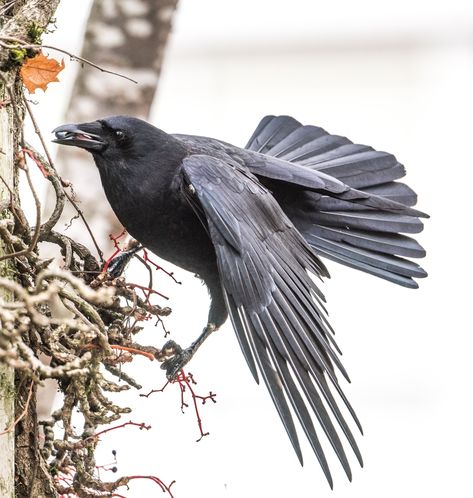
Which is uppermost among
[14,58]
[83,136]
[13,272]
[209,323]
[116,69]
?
[116,69]

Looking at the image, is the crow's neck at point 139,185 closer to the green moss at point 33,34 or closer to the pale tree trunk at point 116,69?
the green moss at point 33,34

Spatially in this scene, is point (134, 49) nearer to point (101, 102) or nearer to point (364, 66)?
point (101, 102)

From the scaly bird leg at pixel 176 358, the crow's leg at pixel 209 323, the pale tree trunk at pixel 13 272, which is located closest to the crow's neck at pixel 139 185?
the crow's leg at pixel 209 323

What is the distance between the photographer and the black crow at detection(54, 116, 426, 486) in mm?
2453

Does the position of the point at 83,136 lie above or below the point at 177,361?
above

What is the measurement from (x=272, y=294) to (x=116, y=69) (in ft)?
5.08

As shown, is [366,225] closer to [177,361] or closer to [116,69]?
[177,361]

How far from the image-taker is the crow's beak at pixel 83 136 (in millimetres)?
2859

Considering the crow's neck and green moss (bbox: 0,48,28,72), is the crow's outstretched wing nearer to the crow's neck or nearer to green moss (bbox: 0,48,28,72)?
the crow's neck

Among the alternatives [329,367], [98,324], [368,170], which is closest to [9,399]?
[98,324]

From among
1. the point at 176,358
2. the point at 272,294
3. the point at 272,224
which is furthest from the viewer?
the point at 272,224

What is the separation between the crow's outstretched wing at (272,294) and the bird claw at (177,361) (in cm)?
31

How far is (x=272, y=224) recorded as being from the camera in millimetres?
2980

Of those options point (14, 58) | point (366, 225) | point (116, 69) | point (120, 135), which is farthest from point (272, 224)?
point (116, 69)
